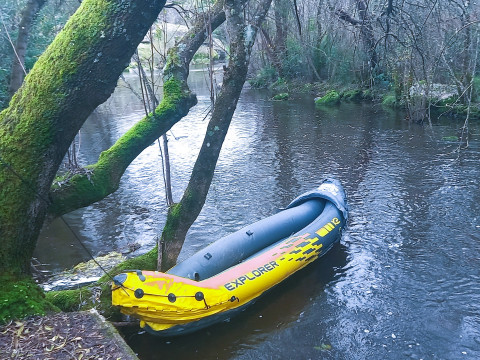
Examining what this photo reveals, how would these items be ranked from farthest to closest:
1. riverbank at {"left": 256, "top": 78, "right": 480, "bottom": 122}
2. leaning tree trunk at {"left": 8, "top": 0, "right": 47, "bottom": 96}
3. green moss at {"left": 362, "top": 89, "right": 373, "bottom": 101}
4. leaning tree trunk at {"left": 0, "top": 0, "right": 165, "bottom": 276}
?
green moss at {"left": 362, "top": 89, "right": 373, "bottom": 101} → riverbank at {"left": 256, "top": 78, "right": 480, "bottom": 122} → leaning tree trunk at {"left": 8, "top": 0, "right": 47, "bottom": 96} → leaning tree trunk at {"left": 0, "top": 0, "right": 165, "bottom": 276}

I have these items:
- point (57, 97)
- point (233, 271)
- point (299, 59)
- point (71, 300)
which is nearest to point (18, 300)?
point (71, 300)

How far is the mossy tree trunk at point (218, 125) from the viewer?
4398mm

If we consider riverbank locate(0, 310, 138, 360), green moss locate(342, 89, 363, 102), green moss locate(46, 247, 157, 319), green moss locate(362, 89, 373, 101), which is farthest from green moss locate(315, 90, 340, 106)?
riverbank locate(0, 310, 138, 360)

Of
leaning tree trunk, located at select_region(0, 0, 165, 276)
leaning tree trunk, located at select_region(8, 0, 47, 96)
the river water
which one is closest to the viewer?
leaning tree trunk, located at select_region(0, 0, 165, 276)

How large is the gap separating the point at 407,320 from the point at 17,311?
380 centimetres

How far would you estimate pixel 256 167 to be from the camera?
10609mm

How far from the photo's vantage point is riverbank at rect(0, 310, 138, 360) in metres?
3.02

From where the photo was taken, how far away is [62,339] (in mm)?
3191

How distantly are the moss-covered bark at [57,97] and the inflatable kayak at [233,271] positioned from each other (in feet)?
4.13

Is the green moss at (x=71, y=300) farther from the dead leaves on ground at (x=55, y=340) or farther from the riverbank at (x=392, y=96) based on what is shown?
the riverbank at (x=392, y=96)

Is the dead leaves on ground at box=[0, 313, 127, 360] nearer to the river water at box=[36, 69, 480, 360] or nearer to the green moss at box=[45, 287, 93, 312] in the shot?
the green moss at box=[45, 287, 93, 312]

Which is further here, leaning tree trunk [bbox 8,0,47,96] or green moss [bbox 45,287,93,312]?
leaning tree trunk [bbox 8,0,47,96]

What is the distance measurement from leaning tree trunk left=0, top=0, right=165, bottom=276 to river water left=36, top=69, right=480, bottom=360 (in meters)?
2.19

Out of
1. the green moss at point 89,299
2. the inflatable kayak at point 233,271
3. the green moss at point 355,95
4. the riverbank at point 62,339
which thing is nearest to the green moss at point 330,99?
the green moss at point 355,95
